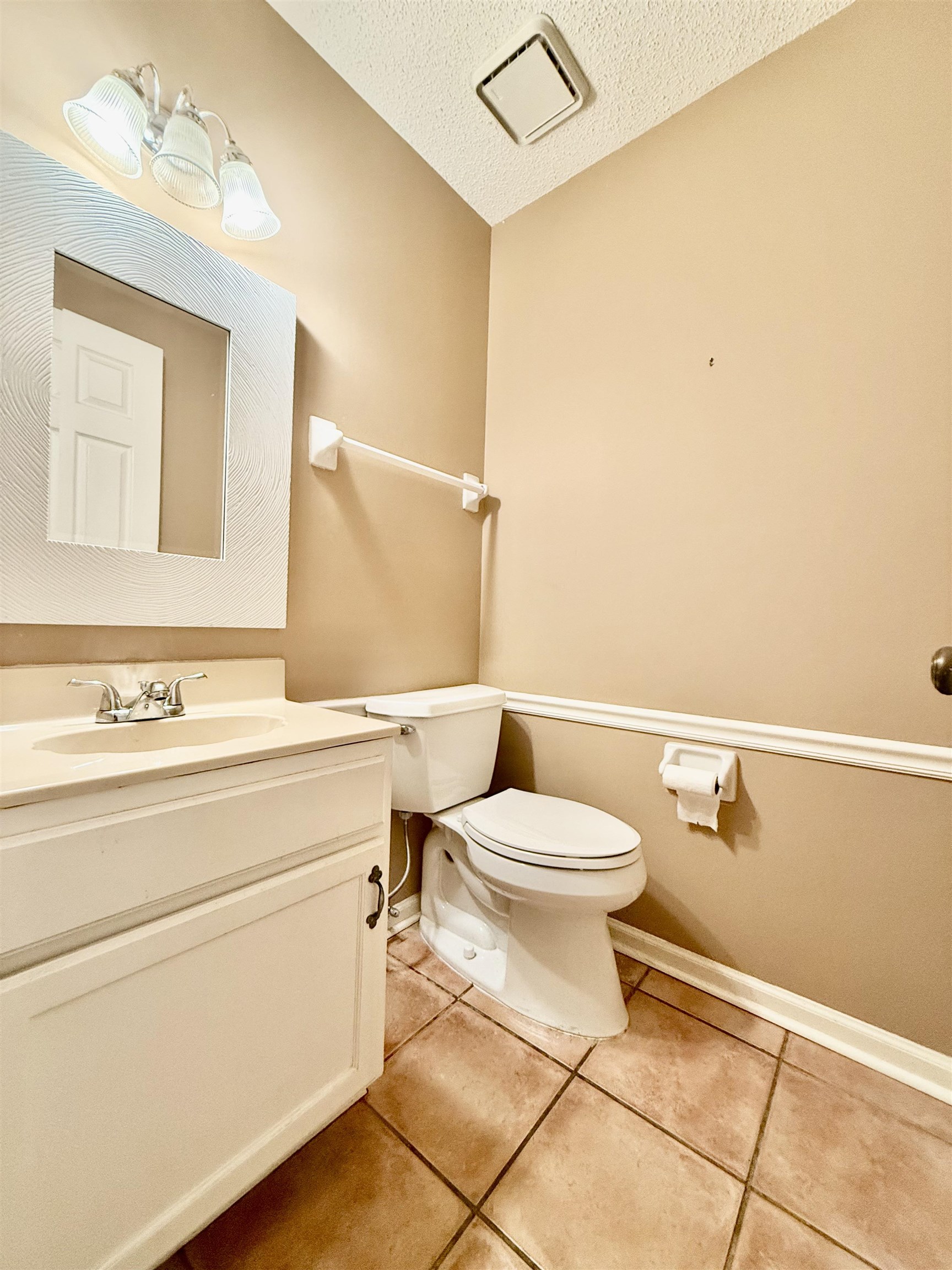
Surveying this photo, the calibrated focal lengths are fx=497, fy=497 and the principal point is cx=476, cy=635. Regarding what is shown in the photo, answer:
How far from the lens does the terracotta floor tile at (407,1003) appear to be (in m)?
1.14

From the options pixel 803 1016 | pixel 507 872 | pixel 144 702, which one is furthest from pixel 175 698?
pixel 803 1016

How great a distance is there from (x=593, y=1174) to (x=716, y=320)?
6.10 feet

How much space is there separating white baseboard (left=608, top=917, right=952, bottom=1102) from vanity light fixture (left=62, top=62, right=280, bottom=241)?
80.5 inches

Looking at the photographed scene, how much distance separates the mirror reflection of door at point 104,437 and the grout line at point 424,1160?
3.94 feet

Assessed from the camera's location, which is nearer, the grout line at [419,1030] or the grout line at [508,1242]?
the grout line at [508,1242]

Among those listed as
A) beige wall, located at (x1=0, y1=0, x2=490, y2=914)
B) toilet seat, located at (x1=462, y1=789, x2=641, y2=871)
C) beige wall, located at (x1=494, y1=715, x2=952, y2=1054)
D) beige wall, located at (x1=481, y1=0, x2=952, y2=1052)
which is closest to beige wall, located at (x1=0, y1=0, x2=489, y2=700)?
beige wall, located at (x1=0, y1=0, x2=490, y2=914)

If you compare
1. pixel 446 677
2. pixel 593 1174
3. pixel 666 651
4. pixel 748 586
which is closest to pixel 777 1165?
pixel 593 1174

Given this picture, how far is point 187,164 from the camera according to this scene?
971 mm

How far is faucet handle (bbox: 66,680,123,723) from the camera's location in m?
0.90

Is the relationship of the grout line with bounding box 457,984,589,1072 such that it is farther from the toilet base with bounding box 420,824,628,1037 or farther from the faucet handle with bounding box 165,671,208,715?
the faucet handle with bounding box 165,671,208,715

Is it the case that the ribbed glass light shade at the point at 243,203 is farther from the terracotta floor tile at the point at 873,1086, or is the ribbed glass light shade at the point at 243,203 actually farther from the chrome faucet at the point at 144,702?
the terracotta floor tile at the point at 873,1086

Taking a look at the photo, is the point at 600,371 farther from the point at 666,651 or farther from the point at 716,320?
the point at 666,651

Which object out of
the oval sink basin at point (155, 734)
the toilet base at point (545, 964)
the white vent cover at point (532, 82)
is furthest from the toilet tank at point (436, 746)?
the white vent cover at point (532, 82)

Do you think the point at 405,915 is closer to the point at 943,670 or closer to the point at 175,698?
the point at 175,698
